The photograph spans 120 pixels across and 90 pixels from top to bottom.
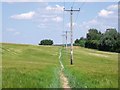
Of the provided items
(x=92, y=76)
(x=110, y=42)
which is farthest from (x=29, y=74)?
(x=110, y=42)

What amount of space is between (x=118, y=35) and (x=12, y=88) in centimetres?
14895

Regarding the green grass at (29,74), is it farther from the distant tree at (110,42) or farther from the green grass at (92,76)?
the distant tree at (110,42)

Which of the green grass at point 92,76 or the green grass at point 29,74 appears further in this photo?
the green grass at point 92,76

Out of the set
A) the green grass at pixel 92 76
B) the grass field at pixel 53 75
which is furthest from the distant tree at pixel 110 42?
the green grass at pixel 92 76

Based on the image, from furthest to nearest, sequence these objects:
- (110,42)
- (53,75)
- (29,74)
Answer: (110,42), (53,75), (29,74)

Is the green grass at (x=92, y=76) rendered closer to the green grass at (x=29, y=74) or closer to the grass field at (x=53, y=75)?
the grass field at (x=53, y=75)

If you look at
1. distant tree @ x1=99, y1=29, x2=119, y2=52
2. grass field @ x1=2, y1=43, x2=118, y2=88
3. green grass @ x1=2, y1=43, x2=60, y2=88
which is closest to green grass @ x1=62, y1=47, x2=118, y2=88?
grass field @ x1=2, y1=43, x2=118, y2=88

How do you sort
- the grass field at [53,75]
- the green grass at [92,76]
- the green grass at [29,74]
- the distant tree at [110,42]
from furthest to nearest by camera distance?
the distant tree at [110,42] < the green grass at [92,76] < the grass field at [53,75] < the green grass at [29,74]

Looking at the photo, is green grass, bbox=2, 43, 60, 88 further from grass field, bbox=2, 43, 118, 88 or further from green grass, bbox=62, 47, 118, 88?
green grass, bbox=62, 47, 118, 88

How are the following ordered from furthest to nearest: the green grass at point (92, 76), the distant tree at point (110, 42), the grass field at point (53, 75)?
the distant tree at point (110, 42) → the green grass at point (92, 76) → the grass field at point (53, 75)

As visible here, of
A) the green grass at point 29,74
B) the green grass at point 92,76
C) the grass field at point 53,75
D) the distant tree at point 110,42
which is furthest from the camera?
the distant tree at point 110,42

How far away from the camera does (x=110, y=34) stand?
166375 mm

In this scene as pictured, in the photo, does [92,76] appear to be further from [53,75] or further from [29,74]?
[53,75]

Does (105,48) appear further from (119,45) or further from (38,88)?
(38,88)
